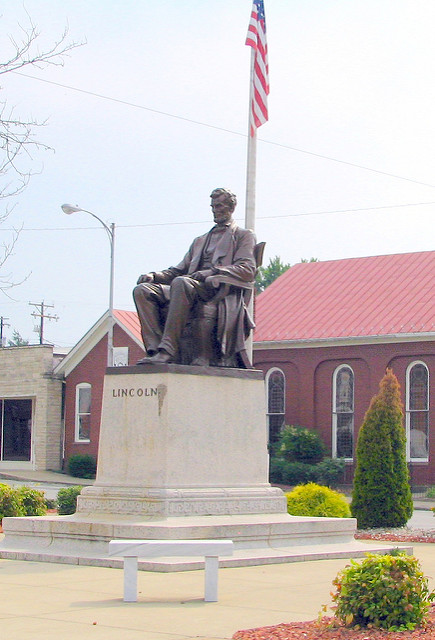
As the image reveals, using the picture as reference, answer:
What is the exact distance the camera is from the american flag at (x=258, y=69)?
23.1 meters

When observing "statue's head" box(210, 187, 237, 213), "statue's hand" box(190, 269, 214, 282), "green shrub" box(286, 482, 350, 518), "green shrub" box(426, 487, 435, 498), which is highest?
"statue's head" box(210, 187, 237, 213)

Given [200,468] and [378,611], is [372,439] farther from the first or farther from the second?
[378,611]

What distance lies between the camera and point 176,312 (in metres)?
14.4

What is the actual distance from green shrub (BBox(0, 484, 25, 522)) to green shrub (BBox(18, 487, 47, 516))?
0.61 feet

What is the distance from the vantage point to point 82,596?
10242mm

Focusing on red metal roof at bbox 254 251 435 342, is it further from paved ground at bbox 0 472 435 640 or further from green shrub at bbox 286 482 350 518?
paved ground at bbox 0 472 435 640

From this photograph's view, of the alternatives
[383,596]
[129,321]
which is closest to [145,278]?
[383,596]

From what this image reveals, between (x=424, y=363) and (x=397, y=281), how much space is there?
450 cm

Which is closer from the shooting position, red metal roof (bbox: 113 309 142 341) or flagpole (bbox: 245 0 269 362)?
flagpole (bbox: 245 0 269 362)

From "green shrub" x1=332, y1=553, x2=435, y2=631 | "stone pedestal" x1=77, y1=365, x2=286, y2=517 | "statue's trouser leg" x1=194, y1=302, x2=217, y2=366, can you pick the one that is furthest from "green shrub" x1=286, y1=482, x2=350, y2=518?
"green shrub" x1=332, y1=553, x2=435, y2=631

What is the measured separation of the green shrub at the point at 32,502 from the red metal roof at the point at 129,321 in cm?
2489

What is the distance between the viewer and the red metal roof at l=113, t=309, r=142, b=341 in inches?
1783

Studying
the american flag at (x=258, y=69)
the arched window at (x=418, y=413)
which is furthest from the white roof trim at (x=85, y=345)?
the american flag at (x=258, y=69)

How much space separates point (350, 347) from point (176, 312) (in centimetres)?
2646
